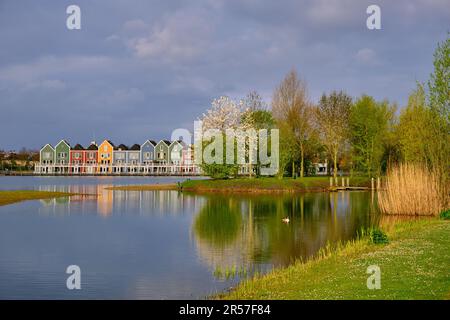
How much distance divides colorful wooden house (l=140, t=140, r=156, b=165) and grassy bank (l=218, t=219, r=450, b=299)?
104 meters

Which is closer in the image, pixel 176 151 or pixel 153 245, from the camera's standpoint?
pixel 153 245

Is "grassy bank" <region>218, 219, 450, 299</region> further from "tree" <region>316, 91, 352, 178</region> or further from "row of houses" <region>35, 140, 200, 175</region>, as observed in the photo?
"row of houses" <region>35, 140, 200, 175</region>

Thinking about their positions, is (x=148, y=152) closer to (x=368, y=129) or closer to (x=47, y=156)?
(x=47, y=156)

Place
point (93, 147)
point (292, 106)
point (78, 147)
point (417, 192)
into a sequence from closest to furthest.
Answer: point (417, 192), point (292, 106), point (78, 147), point (93, 147)

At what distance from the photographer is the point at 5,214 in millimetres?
28594

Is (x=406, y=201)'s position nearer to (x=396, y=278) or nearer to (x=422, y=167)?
(x=422, y=167)

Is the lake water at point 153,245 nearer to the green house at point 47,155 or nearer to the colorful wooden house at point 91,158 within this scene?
the colorful wooden house at point 91,158

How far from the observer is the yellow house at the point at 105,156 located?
121625mm

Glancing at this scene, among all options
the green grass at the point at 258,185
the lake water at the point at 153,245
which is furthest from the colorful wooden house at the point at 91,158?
the lake water at the point at 153,245

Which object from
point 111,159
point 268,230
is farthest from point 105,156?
point 268,230

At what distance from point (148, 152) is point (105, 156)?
39.2 feet

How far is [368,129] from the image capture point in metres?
59.8

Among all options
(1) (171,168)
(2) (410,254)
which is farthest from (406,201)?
(1) (171,168)

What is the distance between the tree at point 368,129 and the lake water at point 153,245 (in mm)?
25625
